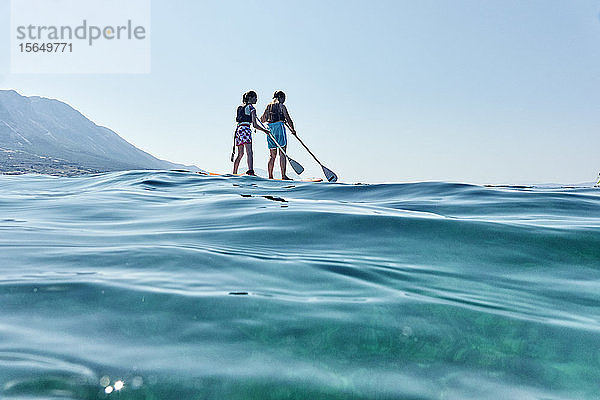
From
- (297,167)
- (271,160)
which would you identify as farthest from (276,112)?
(297,167)

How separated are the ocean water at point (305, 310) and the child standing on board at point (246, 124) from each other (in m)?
9.19

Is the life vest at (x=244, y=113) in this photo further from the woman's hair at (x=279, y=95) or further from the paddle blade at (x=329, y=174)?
the paddle blade at (x=329, y=174)

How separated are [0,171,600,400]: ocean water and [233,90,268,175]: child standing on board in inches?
362

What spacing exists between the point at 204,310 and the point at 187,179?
344 inches

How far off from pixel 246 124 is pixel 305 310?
1153 centimetres

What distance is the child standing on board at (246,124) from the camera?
12828 millimetres

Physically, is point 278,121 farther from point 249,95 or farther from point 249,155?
point 249,155

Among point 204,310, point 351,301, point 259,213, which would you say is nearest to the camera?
point 204,310

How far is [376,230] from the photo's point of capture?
362cm

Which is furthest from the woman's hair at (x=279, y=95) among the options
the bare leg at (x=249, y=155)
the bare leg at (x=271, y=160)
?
the bare leg at (x=249, y=155)

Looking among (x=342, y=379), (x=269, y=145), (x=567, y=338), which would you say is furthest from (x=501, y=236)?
(x=269, y=145)

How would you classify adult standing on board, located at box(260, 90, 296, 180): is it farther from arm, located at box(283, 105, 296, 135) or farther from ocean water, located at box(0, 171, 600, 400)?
ocean water, located at box(0, 171, 600, 400)

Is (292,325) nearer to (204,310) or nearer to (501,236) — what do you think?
(204,310)

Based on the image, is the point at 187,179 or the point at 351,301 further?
the point at 187,179
